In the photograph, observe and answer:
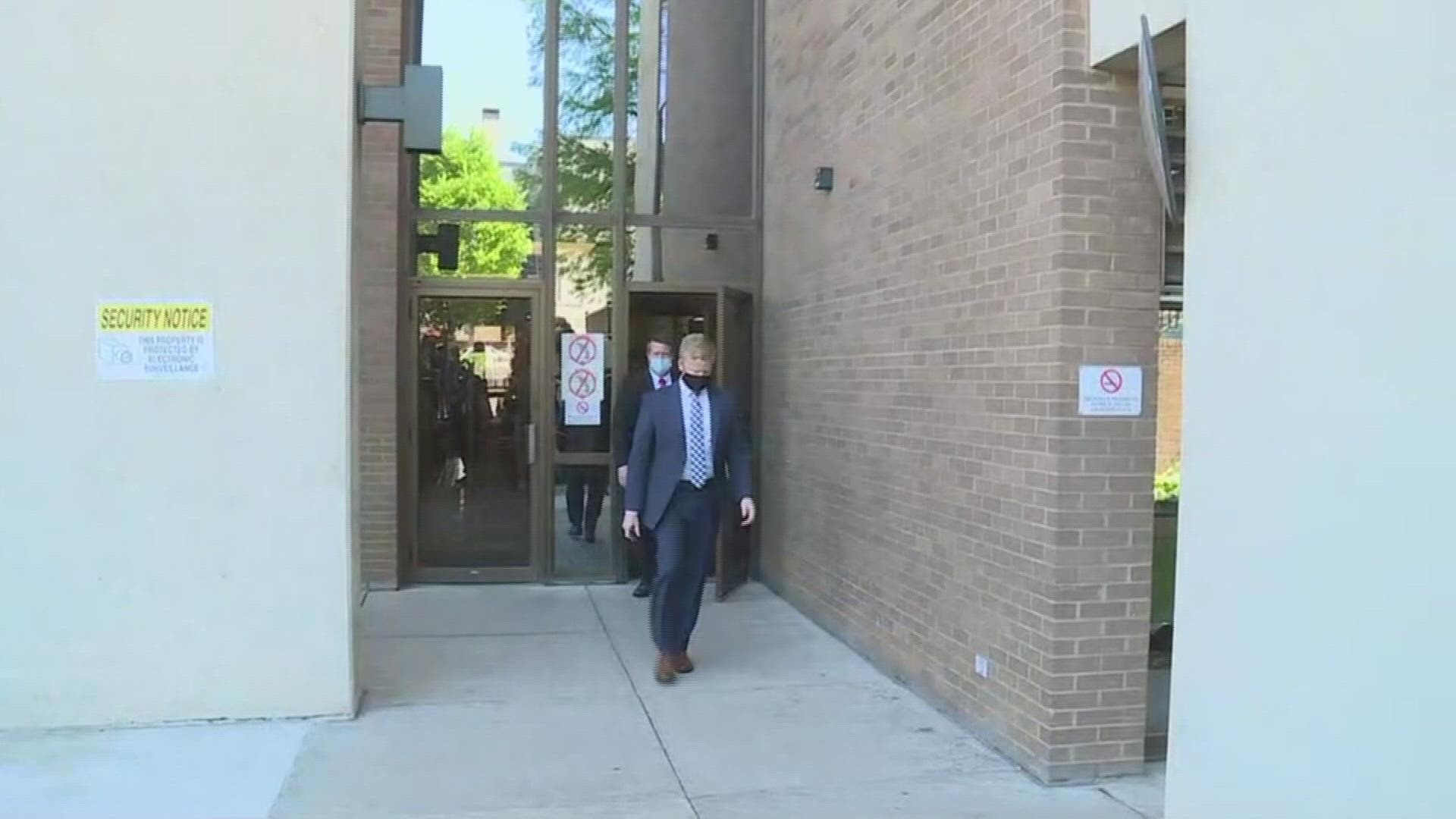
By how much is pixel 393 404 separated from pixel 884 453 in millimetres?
3794

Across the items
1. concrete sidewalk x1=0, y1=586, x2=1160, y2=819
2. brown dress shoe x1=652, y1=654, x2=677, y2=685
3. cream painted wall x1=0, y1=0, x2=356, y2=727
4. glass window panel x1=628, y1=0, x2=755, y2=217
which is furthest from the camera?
glass window panel x1=628, y1=0, x2=755, y2=217

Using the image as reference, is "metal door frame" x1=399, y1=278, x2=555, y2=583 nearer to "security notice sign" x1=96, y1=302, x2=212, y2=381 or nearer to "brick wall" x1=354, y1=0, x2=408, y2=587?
"brick wall" x1=354, y1=0, x2=408, y2=587

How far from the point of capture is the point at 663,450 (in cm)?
671

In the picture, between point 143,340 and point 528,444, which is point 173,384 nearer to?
point 143,340

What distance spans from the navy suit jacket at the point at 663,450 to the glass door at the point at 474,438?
2.68 m

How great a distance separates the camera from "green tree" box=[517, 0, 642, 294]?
9375 mm

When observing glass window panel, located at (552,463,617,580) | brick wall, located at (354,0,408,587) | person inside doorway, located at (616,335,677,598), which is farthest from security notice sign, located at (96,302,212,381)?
glass window panel, located at (552,463,617,580)

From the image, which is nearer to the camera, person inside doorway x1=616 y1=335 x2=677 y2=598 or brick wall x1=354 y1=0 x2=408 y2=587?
person inside doorway x1=616 y1=335 x2=677 y2=598

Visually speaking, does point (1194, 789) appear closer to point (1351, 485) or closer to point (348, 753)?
point (1351, 485)

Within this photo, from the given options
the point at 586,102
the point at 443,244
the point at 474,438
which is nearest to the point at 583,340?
the point at 474,438

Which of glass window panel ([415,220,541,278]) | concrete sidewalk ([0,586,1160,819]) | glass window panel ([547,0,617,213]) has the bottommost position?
concrete sidewalk ([0,586,1160,819])

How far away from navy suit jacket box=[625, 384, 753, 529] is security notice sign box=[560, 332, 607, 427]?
2.56 m

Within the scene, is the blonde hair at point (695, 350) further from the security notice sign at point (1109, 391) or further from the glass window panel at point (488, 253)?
the glass window panel at point (488, 253)

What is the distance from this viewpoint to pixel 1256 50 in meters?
3.64
